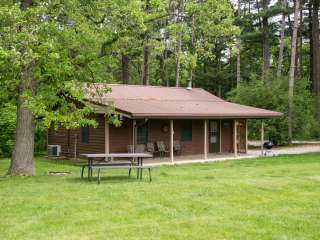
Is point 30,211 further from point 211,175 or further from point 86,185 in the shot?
point 211,175

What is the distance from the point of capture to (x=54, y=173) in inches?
→ 579

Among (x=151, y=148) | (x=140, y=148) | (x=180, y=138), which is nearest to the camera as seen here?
(x=140, y=148)

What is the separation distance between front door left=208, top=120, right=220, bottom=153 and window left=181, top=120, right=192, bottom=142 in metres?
1.63

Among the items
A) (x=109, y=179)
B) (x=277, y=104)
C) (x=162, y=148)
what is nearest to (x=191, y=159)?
(x=162, y=148)

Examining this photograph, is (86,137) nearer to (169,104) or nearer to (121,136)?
(121,136)

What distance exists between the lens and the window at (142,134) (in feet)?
65.5

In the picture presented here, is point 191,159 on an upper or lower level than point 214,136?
lower

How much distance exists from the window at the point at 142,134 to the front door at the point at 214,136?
4.24 metres

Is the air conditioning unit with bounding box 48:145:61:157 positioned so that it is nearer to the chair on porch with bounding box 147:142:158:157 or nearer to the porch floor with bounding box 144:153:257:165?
the chair on porch with bounding box 147:142:158:157

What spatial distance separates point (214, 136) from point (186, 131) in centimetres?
219

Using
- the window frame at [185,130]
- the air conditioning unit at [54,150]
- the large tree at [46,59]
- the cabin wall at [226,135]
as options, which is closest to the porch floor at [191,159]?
the window frame at [185,130]

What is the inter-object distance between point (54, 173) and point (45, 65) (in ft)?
13.1

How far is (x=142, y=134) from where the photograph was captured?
20125mm

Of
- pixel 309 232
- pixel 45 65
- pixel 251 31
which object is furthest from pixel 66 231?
pixel 251 31
